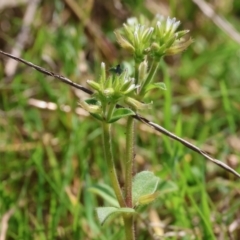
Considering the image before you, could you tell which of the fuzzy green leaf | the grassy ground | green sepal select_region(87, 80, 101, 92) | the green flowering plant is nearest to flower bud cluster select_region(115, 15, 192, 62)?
the green flowering plant

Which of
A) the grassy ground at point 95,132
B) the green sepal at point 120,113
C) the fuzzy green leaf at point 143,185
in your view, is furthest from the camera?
the grassy ground at point 95,132

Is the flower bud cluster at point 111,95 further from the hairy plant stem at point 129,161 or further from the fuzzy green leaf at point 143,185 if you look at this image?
the fuzzy green leaf at point 143,185

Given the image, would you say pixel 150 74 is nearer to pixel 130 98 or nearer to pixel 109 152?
pixel 130 98

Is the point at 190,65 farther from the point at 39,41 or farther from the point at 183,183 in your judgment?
the point at 183,183

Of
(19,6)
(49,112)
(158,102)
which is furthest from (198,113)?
(19,6)

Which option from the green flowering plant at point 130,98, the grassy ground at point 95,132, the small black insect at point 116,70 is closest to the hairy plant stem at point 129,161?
the green flowering plant at point 130,98

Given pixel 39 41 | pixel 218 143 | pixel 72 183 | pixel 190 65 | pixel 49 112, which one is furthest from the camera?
pixel 190 65
